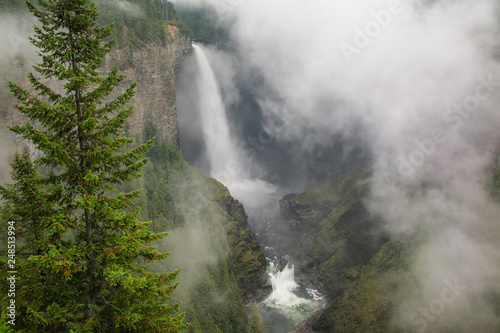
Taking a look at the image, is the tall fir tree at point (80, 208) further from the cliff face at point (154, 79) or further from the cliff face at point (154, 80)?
the cliff face at point (154, 80)

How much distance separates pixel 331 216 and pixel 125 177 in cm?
12264

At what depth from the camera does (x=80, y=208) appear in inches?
449

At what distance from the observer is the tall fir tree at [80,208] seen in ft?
35.6

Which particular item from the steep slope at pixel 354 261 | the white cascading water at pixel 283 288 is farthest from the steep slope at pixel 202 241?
the steep slope at pixel 354 261

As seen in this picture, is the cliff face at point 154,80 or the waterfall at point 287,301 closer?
the waterfall at point 287,301

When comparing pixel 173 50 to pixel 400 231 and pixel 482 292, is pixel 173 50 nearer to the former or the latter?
pixel 400 231

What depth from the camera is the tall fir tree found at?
35.6 ft

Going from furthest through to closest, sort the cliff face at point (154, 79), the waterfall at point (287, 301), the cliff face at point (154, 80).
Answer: the cliff face at point (154, 80)
the cliff face at point (154, 79)
the waterfall at point (287, 301)

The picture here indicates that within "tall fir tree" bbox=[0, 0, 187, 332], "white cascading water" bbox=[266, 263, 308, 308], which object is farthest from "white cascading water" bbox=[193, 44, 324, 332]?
"tall fir tree" bbox=[0, 0, 187, 332]

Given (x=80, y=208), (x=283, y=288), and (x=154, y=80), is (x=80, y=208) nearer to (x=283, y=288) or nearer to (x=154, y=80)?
(x=154, y=80)

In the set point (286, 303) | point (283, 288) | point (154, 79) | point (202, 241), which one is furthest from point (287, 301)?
point (154, 79)

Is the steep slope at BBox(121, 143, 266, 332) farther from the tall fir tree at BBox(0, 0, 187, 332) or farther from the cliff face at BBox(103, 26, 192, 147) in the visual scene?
the tall fir tree at BBox(0, 0, 187, 332)

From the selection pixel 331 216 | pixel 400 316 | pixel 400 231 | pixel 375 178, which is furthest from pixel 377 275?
pixel 375 178

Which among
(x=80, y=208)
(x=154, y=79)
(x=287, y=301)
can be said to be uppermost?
(x=154, y=79)
